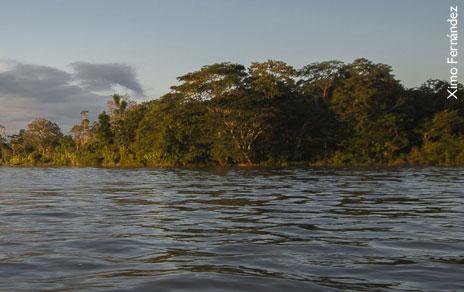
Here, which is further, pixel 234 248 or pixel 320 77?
pixel 320 77

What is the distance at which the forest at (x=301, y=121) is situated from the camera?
40.7m

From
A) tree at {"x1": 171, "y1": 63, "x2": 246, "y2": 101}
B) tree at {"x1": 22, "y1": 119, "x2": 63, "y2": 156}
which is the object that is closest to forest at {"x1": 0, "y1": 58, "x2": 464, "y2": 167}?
tree at {"x1": 171, "y1": 63, "x2": 246, "y2": 101}

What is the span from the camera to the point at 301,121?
150 ft

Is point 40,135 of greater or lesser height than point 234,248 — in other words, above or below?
above

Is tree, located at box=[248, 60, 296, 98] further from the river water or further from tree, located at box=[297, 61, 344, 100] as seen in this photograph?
the river water

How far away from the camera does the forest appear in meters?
40.7

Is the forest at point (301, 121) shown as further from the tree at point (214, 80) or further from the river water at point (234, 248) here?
the river water at point (234, 248)

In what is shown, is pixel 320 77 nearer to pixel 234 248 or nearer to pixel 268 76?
pixel 268 76

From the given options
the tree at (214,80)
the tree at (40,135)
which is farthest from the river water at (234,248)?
the tree at (40,135)

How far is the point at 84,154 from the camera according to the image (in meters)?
55.4

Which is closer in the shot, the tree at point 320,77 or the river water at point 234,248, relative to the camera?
the river water at point 234,248

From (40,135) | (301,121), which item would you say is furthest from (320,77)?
(40,135)

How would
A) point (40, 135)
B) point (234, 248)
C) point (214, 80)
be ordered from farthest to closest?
1. point (40, 135)
2. point (214, 80)
3. point (234, 248)

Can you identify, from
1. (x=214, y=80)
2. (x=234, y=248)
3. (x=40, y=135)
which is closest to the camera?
(x=234, y=248)
